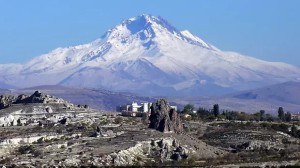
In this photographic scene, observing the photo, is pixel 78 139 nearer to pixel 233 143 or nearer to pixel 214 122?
pixel 233 143

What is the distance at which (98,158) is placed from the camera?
258 feet

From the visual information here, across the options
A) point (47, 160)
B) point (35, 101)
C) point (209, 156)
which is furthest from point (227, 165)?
point (35, 101)

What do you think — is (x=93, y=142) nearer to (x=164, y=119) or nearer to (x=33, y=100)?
(x=164, y=119)

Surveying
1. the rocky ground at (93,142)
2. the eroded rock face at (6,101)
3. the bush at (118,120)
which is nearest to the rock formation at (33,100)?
the eroded rock face at (6,101)

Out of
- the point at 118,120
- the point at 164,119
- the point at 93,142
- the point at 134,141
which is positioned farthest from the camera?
the point at 118,120

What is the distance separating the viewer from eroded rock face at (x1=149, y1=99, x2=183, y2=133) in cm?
9056

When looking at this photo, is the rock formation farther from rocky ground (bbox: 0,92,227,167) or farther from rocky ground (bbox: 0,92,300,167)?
rocky ground (bbox: 0,92,227,167)

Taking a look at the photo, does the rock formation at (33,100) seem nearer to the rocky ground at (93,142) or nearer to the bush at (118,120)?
the bush at (118,120)

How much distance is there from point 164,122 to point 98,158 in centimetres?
1318

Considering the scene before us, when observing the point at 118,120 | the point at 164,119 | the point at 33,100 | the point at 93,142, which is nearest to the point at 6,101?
the point at 33,100

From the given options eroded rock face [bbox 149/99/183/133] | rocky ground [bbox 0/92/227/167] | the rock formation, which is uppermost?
the rock formation

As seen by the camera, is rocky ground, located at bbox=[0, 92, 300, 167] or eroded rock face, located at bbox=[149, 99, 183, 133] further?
eroded rock face, located at bbox=[149, 99, 183, 133]

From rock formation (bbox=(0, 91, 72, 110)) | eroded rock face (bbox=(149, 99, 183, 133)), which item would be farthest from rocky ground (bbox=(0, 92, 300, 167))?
rock formation (bbox=(0, 91, 72, 110))

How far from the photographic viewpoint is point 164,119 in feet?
300
